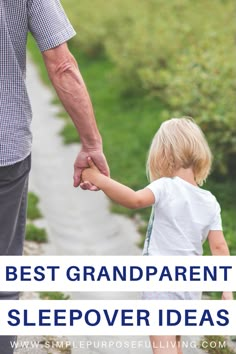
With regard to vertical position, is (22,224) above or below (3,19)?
below

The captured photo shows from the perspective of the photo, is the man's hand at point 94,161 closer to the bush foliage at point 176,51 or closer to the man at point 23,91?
the man at point 23,91

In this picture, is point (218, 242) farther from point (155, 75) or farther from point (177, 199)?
point (155, 75)

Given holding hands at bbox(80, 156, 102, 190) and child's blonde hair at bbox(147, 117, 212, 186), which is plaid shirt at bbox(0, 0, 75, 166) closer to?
holding hands at bbox(80, 156, 102, 190)

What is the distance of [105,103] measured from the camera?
1067 centimetres

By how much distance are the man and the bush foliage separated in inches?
139

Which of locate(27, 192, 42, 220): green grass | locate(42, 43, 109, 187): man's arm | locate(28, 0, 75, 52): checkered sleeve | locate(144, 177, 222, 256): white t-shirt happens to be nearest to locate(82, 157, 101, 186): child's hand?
locate(42, 43, 109, 187): man's arm

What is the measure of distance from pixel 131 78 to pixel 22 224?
7.56m

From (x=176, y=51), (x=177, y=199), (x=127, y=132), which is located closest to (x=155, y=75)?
(x=127, y=132)

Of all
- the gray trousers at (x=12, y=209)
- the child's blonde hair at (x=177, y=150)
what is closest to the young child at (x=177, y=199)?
the child's blonde hair at (x=177, y=150)

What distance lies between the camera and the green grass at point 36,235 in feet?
18.8

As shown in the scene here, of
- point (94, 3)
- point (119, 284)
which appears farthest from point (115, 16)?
point (119, 284)

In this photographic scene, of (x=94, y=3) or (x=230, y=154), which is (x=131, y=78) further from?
(x=94, y=3)

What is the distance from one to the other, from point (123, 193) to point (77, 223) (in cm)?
345

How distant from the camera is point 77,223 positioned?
21.0ft
